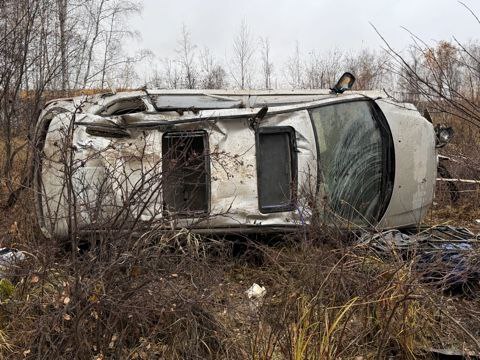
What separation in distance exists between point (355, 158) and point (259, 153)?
974 mm

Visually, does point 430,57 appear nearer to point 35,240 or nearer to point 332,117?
point 332,117

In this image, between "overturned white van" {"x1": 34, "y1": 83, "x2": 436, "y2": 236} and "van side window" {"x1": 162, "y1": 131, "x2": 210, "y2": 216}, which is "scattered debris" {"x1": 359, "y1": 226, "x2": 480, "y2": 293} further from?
"van side window" {"x1": 162, "y1": 131, "x2": 210, "y2": 216}

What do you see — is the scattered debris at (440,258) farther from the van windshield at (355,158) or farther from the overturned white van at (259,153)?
the van windshield at (355,158)

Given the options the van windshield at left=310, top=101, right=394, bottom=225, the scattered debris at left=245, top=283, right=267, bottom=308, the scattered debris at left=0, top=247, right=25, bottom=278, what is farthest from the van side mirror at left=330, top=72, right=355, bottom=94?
the scattered debris at left=0, top=247, right=25, bottom=278

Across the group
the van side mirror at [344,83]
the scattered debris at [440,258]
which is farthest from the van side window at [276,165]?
the van side mirror at [344,83]

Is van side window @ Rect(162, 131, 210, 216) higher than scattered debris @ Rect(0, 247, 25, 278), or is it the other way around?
van side window @ Rect(162, 131, 210, 216)

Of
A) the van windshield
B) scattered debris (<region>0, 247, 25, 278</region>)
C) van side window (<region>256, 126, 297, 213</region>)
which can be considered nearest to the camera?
scattered debris (<region>0, 247, 25, 278</region>)

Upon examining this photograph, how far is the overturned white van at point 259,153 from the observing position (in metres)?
4.11

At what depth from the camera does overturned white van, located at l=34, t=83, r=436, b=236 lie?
162 inches

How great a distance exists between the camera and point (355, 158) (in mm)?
4812

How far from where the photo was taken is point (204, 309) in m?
2.91

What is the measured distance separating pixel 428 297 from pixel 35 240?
2779 millimetres

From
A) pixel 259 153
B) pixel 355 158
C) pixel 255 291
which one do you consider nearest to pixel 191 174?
pixel 259 153

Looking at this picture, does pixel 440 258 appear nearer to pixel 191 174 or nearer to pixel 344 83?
pixel 191 174
